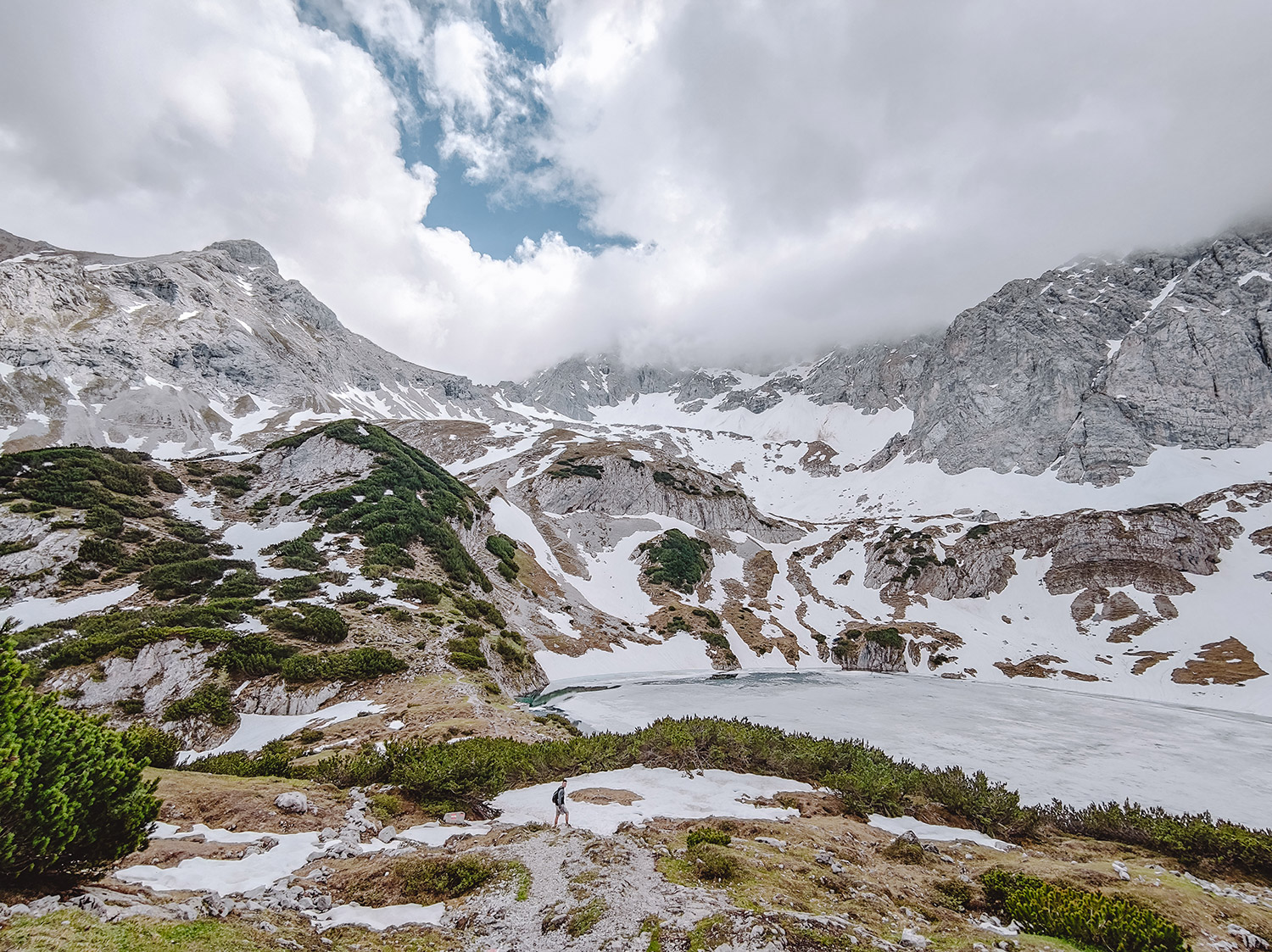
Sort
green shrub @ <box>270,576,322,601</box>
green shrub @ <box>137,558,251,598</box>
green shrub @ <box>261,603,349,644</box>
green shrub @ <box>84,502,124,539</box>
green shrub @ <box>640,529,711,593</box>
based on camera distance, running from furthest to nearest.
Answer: green shrub @ <box>640,529,711,593</box>
green shrub @ <box>84,502,124,539</box>
green shrub @ <box>270,576,322,601</box>
green shrub @ <box>137,558,251,598</box>
green shrub @ <box>261,603,349,644</box>

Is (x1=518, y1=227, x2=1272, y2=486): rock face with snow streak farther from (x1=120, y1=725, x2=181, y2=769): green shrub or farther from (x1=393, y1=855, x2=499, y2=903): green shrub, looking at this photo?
(x1=120, y1=725, x2=181, y2=769): green shrub

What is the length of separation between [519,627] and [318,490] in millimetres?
26375

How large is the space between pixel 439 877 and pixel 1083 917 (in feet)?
31.7

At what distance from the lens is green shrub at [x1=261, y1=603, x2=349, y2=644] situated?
2762cm

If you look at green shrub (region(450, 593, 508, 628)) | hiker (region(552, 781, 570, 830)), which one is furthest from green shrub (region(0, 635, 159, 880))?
green shrub (region(450, 593, 508, 628))

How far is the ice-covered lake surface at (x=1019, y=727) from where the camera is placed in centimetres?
2256

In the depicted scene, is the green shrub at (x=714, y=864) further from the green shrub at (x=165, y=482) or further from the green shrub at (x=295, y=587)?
the green shrub at (x=165, y=482)

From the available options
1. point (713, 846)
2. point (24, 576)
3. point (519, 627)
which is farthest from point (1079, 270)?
point (24, 576)

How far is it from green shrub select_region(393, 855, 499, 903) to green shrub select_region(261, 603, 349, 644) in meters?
22.6

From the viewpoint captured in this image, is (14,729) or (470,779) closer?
(14,729)

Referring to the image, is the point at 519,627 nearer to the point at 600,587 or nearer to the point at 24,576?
the point at 600,587

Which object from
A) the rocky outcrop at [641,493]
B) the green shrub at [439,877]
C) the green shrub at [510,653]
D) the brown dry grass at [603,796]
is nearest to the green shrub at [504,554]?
the green shrub at [510,653]

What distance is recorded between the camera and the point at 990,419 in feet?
525

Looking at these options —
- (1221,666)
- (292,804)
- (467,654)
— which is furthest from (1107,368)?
(292,804)
